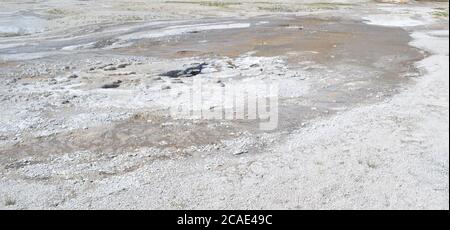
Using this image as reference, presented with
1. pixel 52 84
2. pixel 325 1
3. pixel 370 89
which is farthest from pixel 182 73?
pixel 325 1

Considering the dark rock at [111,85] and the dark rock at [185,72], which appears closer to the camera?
the dark rock at [111,85]

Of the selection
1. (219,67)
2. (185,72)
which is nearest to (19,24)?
(185,72)

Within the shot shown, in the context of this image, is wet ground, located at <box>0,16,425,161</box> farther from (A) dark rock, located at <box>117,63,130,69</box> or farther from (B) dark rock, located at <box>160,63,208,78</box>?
(B) dark rock, located at <box>160,63,208,78</box>

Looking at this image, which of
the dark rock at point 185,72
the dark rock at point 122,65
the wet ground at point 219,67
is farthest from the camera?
the dark rock at point 122,65

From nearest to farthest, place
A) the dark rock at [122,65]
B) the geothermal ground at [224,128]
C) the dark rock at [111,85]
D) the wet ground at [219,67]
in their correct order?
the geothermal ground at [224,128] < the wet ground at [219,67] < the dark rock at [111,85] < the dark rock at [122,65]

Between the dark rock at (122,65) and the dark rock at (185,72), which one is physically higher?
the dark rock at (122,65)

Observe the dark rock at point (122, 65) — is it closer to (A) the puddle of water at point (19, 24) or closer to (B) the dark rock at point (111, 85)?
(B) the dark rock at point (111, 85)

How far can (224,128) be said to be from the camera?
1021 cm

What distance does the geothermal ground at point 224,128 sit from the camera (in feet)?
23.9

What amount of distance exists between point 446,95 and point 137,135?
7.92 metres

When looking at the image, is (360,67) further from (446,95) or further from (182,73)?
(182,73)

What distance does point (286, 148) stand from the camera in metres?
9.06

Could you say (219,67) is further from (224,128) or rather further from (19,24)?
(19,24)

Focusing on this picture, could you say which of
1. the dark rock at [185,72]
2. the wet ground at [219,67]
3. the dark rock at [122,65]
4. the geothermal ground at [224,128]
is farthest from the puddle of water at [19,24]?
the dark rock at [185,72]
